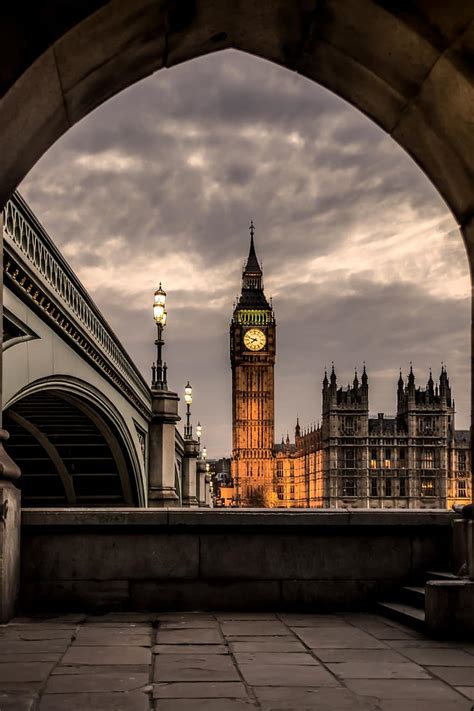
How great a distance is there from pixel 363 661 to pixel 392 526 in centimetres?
337

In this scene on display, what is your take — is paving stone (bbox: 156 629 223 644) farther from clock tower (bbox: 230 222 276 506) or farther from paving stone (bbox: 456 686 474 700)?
clock tower (bbox: 230 222 276 506)

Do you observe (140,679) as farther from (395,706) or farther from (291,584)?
(291,584)

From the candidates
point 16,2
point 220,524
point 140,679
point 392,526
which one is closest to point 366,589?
point 392,526

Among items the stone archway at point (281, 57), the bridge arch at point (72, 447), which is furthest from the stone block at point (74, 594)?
the bridge arch at point (72, 447)

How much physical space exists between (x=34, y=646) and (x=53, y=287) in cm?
1047

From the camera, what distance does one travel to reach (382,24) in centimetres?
497

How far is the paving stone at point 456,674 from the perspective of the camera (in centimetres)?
559

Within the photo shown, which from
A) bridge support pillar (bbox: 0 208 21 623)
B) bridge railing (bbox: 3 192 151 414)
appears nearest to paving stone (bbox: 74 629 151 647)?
bridge support pillar (bbox: 0 208 21 623)

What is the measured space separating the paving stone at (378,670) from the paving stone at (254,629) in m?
1.46

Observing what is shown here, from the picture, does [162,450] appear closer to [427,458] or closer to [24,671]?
[24,671]

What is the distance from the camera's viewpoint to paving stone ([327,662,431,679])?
19.0 feet

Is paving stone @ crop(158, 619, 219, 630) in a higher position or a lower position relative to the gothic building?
lower

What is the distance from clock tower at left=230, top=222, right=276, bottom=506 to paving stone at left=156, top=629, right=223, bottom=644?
167m

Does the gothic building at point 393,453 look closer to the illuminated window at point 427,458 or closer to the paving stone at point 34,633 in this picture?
the illuminated window at point 427,458
